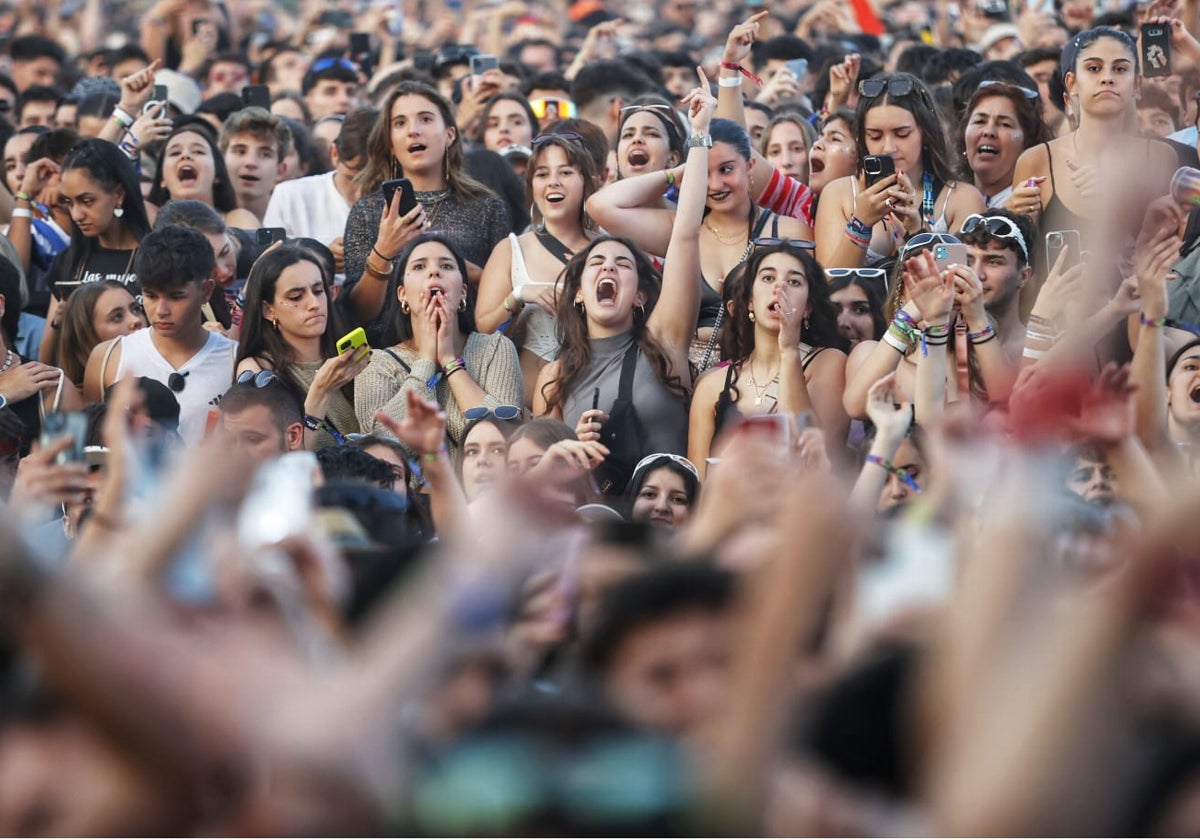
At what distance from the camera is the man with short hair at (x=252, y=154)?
7691 millimetres

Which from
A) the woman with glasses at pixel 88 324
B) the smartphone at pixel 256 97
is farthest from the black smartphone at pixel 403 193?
the smartphone at pixel 256 97

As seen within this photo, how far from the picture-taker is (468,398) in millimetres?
5754

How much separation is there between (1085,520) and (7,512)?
6.12 ft

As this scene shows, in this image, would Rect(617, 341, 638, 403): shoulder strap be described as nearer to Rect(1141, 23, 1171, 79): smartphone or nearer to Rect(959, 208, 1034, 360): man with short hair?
Rect(959, 208, 1034, 360): man with short hair

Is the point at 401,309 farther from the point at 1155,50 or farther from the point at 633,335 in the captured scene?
the point at 1155,50

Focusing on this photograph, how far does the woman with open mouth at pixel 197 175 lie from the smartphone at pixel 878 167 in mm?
2596

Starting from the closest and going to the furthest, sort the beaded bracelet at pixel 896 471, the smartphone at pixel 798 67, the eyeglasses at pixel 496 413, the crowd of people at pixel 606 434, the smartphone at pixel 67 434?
the crowd of people at pixel 606 434
the smartphone at pixel 67 434
the beaded bracelet at pixel 896 471
the eyeglasses at pixel 496 413
the smartphone at pixel 798 67

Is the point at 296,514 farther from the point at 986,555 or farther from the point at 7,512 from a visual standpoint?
the point at 986,555

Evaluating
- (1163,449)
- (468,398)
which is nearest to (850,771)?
(1163,449)

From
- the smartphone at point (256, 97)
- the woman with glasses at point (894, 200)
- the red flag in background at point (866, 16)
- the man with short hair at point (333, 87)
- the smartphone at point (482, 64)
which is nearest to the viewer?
the woman with glasses at point (894, 200)

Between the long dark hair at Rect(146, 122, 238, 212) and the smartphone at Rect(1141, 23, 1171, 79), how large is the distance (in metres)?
3.50

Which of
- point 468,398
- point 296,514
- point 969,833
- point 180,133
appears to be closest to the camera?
point 969,833

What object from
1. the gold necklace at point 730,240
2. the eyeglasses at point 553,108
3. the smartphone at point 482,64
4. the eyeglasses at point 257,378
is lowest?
the eyeglasses at point 257,378

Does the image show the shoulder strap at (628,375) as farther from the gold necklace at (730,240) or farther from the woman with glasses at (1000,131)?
the woman with glasses at (1000,131)
